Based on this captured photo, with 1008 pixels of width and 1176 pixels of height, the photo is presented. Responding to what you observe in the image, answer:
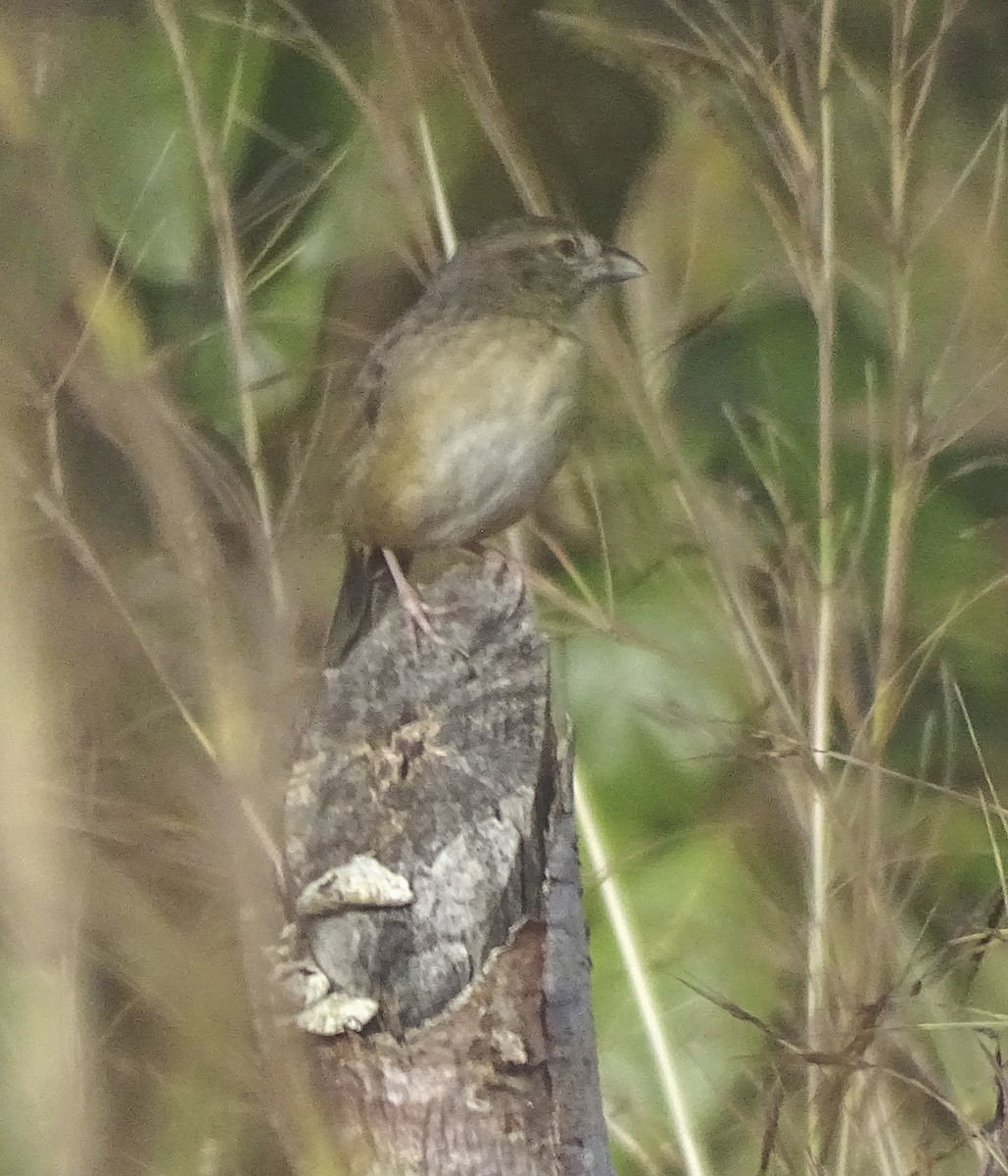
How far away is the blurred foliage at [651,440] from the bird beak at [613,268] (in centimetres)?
5

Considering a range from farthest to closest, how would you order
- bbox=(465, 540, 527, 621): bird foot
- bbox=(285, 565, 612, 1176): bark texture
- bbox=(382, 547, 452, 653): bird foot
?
bbox=(465, 540, 527, 621): bird foot
bbox=(382, 547, 452, 653): bird foot
bbox=(285, 565, 612, 1176): bark texture

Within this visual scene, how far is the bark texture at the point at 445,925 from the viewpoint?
942 mm

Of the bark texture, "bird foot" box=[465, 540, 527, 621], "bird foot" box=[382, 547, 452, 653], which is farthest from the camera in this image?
"bird foot" box=[465, 540, 527, 621]

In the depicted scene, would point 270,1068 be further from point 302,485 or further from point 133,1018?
point 302,485

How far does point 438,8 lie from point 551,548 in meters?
0.55

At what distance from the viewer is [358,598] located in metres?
1.20

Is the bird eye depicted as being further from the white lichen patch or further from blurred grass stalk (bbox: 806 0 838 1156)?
the white lichen patch

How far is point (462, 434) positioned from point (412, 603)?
0.54ft

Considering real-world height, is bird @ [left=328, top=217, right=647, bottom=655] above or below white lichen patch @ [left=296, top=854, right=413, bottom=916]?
above

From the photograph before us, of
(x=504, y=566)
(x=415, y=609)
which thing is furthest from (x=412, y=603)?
(x=504, y=566)

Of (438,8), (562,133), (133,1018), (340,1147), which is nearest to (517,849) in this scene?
(340,1147)

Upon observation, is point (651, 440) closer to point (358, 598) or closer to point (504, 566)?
point (504, 566)

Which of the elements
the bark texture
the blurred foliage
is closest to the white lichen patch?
the bark texture

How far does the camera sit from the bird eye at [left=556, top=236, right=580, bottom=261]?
1.22 m
